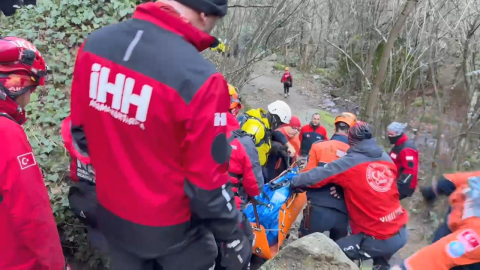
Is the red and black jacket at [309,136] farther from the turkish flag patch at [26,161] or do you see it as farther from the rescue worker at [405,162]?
the turkish flag patch at [26,161]

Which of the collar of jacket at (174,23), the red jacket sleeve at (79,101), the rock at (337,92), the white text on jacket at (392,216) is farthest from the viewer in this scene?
the rock at (337,92)

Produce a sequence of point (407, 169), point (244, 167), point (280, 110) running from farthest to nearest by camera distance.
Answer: point (407, 169) → point (280, 110) → point (244, 167)

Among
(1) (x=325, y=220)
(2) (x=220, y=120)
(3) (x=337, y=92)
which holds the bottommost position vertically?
(3) (x=337, y=92)

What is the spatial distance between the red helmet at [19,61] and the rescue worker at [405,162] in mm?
5405

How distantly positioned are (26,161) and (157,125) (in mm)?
818

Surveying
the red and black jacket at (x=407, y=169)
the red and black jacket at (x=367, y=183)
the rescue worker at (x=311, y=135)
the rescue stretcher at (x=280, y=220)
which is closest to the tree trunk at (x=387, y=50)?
the rescue worker at (x=311, y=135)

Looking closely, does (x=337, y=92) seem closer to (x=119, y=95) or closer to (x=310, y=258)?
(x=310, y=258)

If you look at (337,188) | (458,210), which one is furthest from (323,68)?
(458,210)

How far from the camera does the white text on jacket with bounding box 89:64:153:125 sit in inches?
72.8

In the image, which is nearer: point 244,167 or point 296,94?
point 244,167

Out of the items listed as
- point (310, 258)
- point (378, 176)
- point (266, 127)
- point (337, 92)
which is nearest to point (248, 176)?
point (310, 258)

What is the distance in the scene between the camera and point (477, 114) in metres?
7.24

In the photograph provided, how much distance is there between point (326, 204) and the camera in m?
4.69

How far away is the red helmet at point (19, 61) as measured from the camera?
7.82 feet
